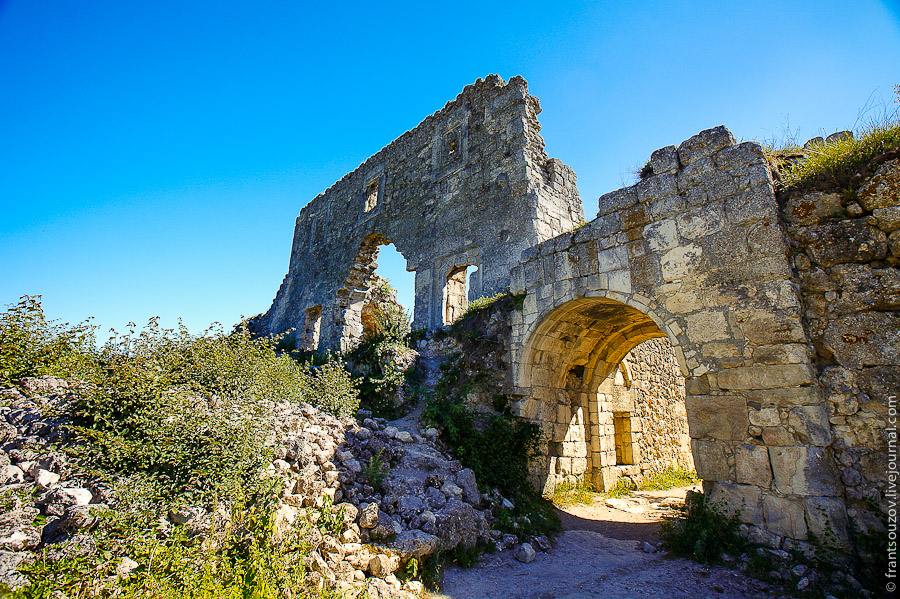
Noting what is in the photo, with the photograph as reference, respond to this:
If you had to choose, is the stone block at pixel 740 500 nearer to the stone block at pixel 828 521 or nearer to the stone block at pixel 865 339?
the stone block at pixel 828 521

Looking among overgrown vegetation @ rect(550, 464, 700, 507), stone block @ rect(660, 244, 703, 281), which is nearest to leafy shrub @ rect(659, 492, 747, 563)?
overgrown vegetation @ rect(550, 464, 700, 507)

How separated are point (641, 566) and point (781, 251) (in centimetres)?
362

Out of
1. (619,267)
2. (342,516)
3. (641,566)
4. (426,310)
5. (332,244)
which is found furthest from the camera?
(332,244)

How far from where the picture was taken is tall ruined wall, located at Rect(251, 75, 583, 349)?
34.0 ft

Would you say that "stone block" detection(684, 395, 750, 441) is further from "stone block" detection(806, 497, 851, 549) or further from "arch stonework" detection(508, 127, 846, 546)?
"stone block" detection(806, 497, 851, 549)

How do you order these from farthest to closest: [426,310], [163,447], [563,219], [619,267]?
[426,310] < [563,219] < [619,267] < [163,447]

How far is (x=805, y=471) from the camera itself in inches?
166

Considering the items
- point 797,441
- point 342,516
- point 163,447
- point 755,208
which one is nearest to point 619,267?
point 755,208

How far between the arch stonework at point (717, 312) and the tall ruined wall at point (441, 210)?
10.6 ft

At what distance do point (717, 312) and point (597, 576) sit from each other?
3098mm

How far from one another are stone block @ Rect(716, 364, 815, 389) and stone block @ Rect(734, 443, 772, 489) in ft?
2.04

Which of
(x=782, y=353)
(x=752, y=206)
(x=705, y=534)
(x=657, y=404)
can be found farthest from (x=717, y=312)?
(x=657, y=404)

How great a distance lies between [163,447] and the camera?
376 centimetres

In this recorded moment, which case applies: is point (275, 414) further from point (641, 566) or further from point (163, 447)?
point (641, 566)
